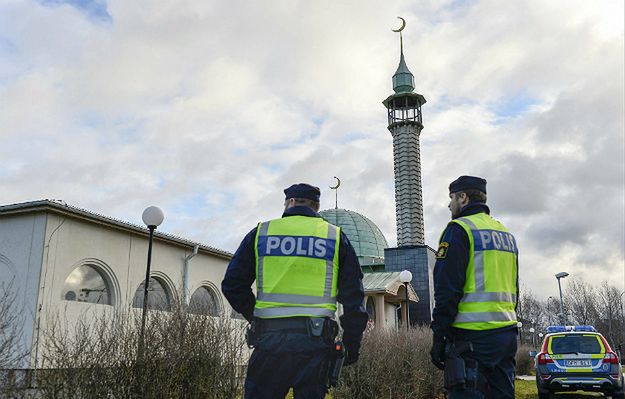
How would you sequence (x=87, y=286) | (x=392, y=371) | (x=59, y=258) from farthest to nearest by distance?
(x=87, y=286)
(x=59, y=258)
(x=392, y=371)

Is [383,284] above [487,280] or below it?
above

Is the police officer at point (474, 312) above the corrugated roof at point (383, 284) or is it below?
below

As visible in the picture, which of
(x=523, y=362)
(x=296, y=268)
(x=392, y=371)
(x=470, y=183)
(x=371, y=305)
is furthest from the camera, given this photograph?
(x=371, y=305)

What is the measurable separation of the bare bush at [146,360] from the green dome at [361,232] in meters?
34.1

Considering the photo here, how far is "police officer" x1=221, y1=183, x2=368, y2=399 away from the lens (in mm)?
3596

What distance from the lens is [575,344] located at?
11.8 metres

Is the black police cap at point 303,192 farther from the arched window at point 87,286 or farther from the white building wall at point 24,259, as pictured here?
the arched window at point 87,286

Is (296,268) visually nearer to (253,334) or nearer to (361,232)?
(253,334)

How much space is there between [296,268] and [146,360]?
283 centimetres

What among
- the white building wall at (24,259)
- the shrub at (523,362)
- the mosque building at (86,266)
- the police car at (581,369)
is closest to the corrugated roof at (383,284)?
the shrub at (523,362)

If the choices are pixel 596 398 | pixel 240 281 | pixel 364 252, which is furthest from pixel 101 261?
pixel 364 252

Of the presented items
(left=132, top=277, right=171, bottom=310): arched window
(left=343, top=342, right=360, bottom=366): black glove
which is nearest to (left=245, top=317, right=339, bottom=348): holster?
(left=343, top=342, right=360, bottom=366): black glove

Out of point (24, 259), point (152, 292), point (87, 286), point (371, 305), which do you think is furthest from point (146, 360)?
point (371, 305)

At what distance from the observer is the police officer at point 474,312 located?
13.3 ft
